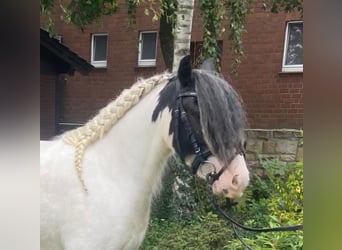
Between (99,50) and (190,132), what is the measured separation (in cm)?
51

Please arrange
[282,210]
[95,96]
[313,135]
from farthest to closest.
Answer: [95,96] → [282,210] → [313,135]

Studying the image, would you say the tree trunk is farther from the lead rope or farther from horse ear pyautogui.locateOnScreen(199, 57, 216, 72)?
the lead rope

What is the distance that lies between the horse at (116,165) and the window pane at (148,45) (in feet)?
0.35

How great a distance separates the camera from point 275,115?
64.1 inches

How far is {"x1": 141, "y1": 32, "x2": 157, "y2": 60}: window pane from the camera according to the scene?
1.69 meters

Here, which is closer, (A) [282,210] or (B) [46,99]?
(A) [282,210]

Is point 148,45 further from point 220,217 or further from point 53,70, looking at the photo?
point 220,217

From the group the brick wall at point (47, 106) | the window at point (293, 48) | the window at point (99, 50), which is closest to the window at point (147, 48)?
the window at point (99, 50)

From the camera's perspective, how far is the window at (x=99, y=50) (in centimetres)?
174

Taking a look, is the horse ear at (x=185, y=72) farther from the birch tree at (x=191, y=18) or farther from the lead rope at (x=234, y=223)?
the lead rope at (x=234, y=223)

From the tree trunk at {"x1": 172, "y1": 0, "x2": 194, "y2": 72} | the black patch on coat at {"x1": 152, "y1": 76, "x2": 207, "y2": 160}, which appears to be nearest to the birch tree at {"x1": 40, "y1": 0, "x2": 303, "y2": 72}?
the tree trunk at {"x1": 172, "y1": 0, "x2": 194, "y2": 72}

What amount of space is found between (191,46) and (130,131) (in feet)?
1.15

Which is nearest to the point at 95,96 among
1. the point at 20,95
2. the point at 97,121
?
the point at 97,121

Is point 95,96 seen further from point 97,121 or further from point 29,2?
point 29,2
